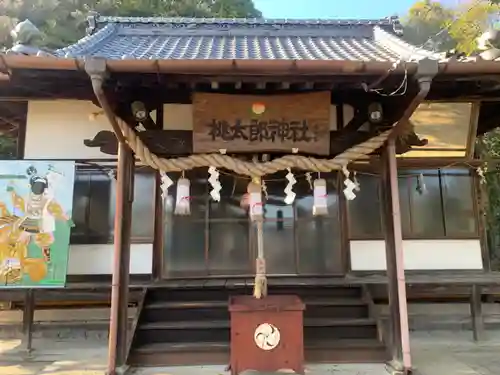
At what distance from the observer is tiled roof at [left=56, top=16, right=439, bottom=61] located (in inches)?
290

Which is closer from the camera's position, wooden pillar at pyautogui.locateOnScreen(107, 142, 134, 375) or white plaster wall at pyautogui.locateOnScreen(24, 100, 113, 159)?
wooden pillar at pyautogui.locateOnScreen(107, 142, 134, 375)

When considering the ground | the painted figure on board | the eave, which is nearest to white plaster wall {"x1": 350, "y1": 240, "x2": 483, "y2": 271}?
the ground

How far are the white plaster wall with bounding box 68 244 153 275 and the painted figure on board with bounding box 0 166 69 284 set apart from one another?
52.7 inches

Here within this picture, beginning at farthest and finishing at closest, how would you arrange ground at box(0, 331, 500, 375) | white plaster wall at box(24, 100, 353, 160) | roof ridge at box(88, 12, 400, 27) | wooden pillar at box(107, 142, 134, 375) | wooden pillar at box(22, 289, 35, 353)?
roof ridge at box(88, 12, 400, 27)
white plaster wall at box(24, 100, 353, 160)
wooden pillar at box(22, 289, 35, 353)
ground at box(0, 331, 500, 375)
wooden pillar at box(107, 142, 134, 375)

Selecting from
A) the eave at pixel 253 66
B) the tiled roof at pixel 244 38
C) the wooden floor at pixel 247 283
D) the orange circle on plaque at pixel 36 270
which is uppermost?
the tiled roof at pixel 244 38

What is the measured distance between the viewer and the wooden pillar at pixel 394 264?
5.43m

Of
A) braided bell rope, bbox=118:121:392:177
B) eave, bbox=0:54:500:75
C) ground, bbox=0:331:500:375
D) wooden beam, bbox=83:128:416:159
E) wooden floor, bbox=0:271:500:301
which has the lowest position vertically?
ground, bbox=0:331:500:375

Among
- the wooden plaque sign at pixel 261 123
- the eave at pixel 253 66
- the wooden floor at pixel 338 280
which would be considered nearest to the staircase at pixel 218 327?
the wooden floor at pixel 338 280

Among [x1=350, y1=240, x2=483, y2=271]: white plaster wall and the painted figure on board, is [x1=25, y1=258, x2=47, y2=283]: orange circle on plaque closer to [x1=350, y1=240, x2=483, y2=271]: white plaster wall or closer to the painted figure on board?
the painted figure on board

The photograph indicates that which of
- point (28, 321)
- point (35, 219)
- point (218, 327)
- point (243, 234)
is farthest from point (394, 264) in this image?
point (28, 321)

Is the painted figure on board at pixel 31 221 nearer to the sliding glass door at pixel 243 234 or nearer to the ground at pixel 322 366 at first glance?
the ground at pixel 322 366

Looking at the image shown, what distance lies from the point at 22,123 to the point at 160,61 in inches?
181

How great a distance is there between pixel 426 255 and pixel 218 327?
4.30 m

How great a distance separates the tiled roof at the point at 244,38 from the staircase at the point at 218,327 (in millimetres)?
3968
